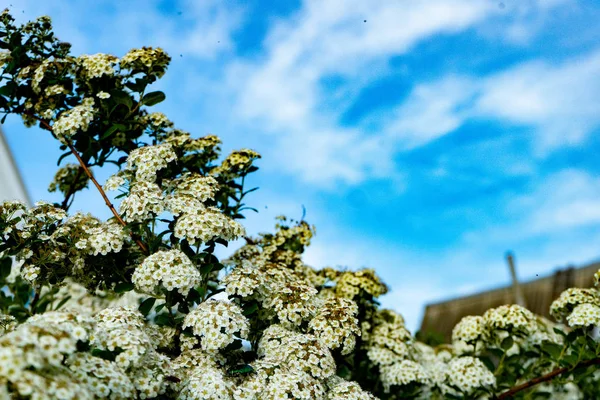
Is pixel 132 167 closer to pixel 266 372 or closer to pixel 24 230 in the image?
pixel 24 230

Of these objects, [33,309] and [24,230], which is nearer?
[24,230]

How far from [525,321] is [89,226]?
342 centimetres

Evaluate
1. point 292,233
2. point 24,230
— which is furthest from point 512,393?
point 24,230

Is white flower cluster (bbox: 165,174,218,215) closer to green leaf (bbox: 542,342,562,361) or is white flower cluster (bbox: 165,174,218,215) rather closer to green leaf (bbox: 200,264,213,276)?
green leaf (bbox: 200,264,213,276)

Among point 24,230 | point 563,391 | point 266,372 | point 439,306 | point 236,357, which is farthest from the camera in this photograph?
point 439,306

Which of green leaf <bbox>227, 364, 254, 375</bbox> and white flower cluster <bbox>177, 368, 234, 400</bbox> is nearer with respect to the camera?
white flower cluster <bbox>177, 368, 234, 400</bbox>

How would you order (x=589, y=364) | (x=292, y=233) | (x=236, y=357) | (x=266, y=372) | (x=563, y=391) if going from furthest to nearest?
(x=563, y=391) → (x=292, y=233) → (x=589, y=364) → (x=236, y=357) → (x=266, y=372)

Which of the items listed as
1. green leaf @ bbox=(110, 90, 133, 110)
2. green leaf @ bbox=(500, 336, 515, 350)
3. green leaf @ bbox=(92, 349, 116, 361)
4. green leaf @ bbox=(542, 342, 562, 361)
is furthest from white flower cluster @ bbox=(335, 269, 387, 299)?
green leaf @ bbox=(92, 349, 116, 361)

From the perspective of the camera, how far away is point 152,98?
5.20 m

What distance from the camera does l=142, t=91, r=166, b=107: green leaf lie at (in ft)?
17.0

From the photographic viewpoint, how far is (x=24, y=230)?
14.6 ft

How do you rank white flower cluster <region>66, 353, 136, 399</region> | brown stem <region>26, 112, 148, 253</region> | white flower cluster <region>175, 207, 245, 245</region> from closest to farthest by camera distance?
1. white flower cluster <region>66, 353, 136, 399</region>
2. white flower cluster <region>175, 207, 245, 245</region>
3. brown stem <region>26, 112, 148, 253</region>

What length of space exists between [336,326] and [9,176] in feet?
40.2

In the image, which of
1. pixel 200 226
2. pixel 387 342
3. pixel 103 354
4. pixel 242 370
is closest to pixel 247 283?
pixel 200 226
